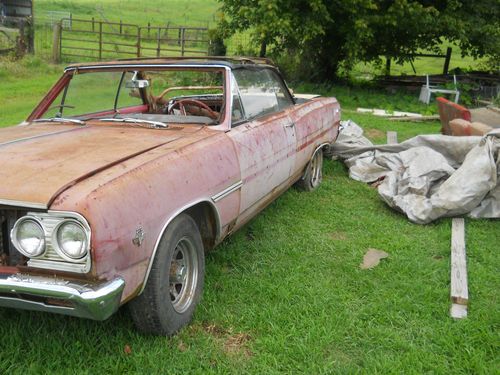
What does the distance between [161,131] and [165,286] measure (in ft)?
4.00

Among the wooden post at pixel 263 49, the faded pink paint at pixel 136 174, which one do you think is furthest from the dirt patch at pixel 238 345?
the wooden post at pixel 263 49

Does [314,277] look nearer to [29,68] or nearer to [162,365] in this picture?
[162,365]

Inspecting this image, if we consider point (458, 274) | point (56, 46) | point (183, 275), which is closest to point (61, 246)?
point (183, 275)

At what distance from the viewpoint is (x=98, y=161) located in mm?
2674

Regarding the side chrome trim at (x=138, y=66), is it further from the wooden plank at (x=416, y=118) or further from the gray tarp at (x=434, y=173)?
the wooden plank at (x=416, y=118)

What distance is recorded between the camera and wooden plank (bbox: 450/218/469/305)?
3.38 metres

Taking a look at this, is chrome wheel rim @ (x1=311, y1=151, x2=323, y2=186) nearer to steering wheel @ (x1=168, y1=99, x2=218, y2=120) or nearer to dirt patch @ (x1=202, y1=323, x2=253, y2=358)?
steering wheel @ (x1=168, y1=99, x2=218, y2=120)

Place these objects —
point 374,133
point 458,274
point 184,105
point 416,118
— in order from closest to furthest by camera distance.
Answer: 1. point 458,274
2. point 184,105
3. point 374,133
4. point 416,118

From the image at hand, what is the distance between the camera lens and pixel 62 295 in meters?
2.18

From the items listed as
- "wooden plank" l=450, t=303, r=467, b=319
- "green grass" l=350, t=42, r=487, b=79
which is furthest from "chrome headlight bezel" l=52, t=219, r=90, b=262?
"green grass" l=350, t=42, r=487, b=79

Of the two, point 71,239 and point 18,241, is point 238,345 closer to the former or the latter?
point 71,239

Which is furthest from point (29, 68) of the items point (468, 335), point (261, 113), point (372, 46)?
point (468, 335)

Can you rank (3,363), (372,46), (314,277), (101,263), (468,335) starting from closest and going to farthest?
(101,263) < (3,363) < (468,335) < (314,277) < (372,46)

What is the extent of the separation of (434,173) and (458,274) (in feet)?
6.40
